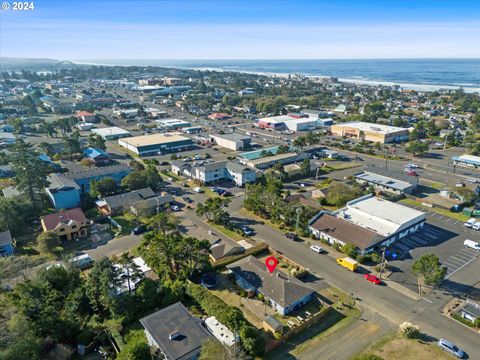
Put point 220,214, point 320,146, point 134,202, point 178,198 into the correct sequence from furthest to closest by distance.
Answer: point 320,146 → point 178,198 → point 134,202 → point 220,214

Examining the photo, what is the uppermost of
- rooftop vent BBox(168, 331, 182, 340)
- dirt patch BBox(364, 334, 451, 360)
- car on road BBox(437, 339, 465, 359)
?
rooftop vent BBox(168, 331, 182, 340)

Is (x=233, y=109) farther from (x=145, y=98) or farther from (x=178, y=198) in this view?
(x=178, y=198)

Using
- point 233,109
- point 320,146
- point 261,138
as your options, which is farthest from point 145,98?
point 320,146

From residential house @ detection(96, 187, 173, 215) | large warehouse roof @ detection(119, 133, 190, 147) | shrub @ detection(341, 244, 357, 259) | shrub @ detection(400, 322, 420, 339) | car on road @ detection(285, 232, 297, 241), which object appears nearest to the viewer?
shrub @ detection(400, 322, 420, 339)

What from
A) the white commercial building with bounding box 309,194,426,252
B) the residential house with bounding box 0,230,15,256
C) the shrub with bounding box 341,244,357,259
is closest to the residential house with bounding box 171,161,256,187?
the white commercial building with bounding box 309,194,426,252

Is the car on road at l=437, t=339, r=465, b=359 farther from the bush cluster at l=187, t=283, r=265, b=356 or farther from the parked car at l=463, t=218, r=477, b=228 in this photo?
the parked car at l=463, t=218, r=477, b=228

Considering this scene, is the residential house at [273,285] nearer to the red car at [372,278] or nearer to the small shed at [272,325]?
the small shed at [272,325]

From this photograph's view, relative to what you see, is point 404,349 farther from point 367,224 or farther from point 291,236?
point 367,224

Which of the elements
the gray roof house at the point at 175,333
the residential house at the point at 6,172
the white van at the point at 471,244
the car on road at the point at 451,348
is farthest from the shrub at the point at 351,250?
the residential house at the point at 6,172
